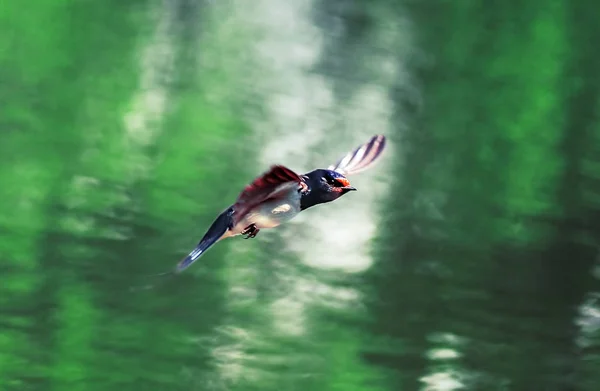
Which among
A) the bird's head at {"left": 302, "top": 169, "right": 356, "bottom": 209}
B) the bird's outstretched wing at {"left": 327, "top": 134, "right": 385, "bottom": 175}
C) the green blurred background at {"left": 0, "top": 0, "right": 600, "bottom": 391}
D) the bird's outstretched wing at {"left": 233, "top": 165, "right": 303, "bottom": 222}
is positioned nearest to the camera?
the bird's outstretched wing at {"left": 233, "top": 165, "right": 303, "bottom": 222}

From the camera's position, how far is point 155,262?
1719 millimetres

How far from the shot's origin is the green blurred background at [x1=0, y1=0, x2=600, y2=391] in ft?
5.74

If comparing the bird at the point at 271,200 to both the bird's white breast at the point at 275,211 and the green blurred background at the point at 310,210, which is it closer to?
the bird's white breast at the point at 275,211

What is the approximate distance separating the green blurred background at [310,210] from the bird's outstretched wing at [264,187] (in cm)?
128

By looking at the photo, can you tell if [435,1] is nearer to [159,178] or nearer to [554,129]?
[554,129]

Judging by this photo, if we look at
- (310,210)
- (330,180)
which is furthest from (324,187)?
(310,210)

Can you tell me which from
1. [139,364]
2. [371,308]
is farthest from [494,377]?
[139,364]

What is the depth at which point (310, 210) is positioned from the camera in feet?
6.78

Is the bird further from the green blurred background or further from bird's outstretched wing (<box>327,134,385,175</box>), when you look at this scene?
the green blurred background

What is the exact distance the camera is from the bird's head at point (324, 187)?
21.2 inches

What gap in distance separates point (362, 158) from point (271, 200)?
0.60ft


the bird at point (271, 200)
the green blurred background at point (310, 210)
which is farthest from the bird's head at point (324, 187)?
the green blurred background at point (310, 210)

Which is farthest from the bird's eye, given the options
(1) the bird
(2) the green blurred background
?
(2) the green blurred background

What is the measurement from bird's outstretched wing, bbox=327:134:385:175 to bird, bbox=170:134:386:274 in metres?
0.02
